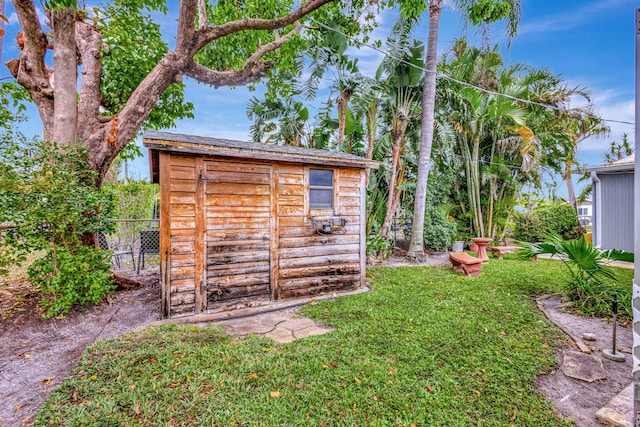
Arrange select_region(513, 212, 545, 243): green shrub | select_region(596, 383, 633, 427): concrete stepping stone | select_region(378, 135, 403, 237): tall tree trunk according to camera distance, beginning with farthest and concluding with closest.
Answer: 1. select_region(513, 212, 545, 243): green shrub
2. select_region(378, 135, 403, 237): tall tree trunk
3. select_region(596, 383, 633, 427): concrete stepping stone

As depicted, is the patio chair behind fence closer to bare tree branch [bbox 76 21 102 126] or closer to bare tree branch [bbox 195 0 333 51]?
bare tree branch [bbox 76 21 102 126]

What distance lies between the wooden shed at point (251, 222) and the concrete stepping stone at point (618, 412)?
367cm

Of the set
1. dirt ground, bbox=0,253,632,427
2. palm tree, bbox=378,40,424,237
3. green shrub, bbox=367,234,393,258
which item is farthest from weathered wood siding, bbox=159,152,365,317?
palm tree, bbox=378,40,424,237

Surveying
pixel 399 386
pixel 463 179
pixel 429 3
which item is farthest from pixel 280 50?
pixel 399 386

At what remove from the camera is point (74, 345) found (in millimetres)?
3334

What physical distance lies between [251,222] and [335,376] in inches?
105

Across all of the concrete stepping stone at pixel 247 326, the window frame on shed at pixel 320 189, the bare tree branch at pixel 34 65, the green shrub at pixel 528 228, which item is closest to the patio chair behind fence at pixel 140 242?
the bare tree branch at pixel 34 65

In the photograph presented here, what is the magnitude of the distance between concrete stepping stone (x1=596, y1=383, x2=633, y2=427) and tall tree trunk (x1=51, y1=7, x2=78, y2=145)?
24.1 feet

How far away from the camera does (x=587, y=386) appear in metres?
2.56

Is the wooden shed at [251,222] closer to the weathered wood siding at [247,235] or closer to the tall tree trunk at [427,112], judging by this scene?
the weathered wood siding at [247,235]

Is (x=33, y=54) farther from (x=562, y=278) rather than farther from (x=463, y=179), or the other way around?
(x=463, y=179)

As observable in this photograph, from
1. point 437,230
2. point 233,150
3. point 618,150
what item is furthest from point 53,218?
point 618,150

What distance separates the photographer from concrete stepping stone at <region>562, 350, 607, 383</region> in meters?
2.69

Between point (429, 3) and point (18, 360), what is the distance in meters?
11.3
